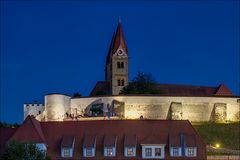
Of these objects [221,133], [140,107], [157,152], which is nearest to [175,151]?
[157,152]

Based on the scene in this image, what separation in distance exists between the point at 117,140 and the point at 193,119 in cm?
4347

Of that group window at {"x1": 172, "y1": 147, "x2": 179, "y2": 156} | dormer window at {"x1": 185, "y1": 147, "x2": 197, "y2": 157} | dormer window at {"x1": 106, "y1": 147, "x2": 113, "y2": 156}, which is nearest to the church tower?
dormer window at {"x1": 106, "y1": 147, "x2": 113, "y2": 156}

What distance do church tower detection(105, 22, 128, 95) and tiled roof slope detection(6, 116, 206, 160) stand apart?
51367 millimetres

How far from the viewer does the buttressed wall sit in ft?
413

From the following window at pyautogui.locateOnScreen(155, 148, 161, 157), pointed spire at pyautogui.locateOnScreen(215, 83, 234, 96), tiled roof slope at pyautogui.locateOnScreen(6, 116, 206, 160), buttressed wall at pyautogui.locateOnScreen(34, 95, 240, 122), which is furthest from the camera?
pointed spire at pyautogui.locateOnScreen(215, 83, 234, 96)

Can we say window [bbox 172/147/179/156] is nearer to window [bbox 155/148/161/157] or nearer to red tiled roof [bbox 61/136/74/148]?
window [bbox 155/148/161/157]

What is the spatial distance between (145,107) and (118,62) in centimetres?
2027

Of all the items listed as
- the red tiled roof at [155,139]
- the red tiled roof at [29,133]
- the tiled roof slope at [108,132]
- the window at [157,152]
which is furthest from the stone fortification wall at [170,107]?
the window at [157,152]

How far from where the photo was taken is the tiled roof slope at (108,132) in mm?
86000

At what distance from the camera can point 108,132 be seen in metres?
88.8

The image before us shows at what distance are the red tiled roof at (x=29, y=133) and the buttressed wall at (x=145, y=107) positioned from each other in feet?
123

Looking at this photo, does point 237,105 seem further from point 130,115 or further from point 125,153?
point 125,153

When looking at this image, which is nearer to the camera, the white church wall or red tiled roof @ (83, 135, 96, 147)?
red tiled roof @ (83, 135, 96, 147)

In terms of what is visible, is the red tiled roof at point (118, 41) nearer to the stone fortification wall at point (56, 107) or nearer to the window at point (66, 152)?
the stone fortification wall at point (56, 107)
